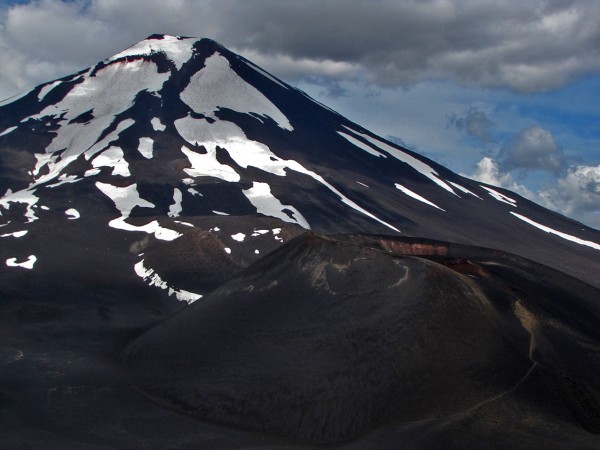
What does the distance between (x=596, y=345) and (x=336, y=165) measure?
61531mm

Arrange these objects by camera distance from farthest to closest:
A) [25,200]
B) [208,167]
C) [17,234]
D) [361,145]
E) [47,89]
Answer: [361,145] < [47,89] < [208,167] < [25,200] < [17,234]

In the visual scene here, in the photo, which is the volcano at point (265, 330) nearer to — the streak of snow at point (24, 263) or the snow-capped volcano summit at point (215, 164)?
the streak of snow at point (24, 263)

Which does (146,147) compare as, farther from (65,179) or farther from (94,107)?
(94,107)

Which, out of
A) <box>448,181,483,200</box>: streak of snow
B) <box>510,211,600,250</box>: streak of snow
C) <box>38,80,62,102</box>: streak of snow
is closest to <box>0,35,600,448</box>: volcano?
<box>510,211,600,250</box>: streak of snow

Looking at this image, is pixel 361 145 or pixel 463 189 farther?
pixel 361 145

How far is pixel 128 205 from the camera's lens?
61.2 metres

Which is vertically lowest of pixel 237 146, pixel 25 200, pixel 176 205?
pixel 25 200

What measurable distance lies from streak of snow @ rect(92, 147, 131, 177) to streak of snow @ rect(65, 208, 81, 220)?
36.1 ft

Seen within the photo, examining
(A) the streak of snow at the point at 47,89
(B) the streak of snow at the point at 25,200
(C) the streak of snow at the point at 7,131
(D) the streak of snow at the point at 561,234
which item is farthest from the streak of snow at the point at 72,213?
(D) the streak of snow at the point at 561,234

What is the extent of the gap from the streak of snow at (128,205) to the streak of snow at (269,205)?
1002 centimetres

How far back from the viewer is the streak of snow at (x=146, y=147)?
243 feet

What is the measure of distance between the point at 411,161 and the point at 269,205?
43.6m

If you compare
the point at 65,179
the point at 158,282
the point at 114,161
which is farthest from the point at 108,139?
the point at 158,282

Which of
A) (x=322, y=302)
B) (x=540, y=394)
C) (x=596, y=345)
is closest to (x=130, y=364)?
(x=322, y=302)
